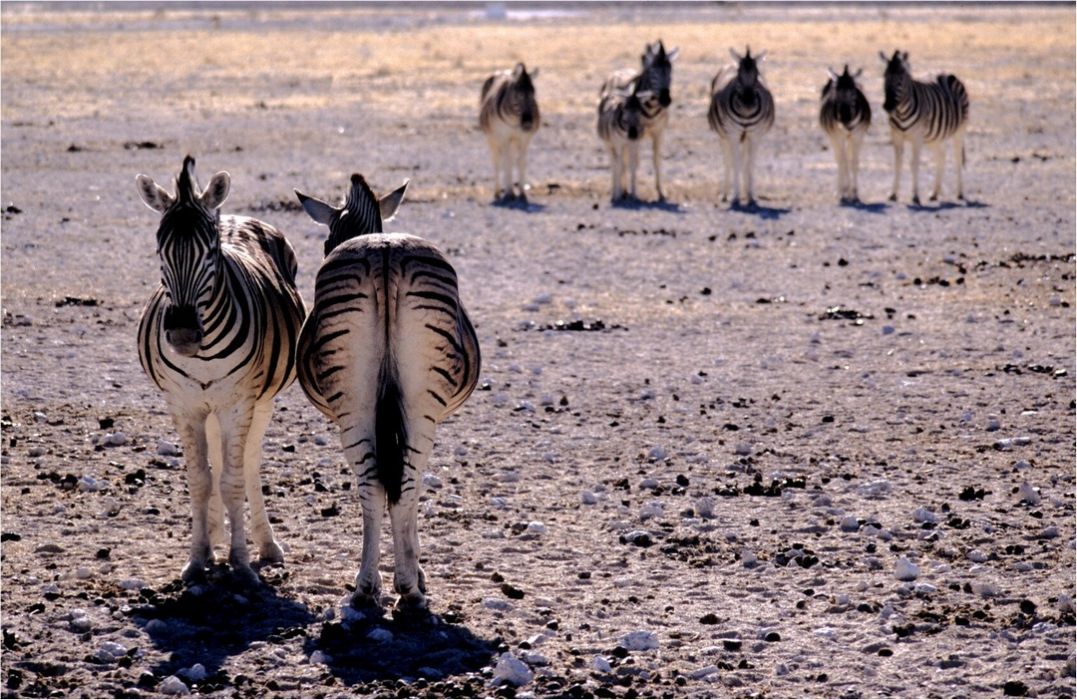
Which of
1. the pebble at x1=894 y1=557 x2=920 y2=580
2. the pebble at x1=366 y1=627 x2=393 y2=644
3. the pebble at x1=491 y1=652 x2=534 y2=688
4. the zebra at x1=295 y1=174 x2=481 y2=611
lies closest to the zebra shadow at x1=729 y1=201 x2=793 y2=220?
the pebble at x1=894 y1=557 x2=920 y2=580

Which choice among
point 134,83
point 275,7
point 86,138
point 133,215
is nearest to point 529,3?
point 275,7

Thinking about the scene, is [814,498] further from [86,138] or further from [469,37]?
[469,37]

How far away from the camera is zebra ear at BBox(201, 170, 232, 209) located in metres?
7.45

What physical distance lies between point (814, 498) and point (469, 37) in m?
55.7

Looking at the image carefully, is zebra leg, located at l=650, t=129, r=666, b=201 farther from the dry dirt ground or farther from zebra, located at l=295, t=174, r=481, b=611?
zebra, located at l=295, t=174, r=481, b=611

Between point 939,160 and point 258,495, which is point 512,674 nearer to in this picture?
point 258,495

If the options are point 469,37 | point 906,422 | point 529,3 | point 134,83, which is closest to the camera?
point 906,422

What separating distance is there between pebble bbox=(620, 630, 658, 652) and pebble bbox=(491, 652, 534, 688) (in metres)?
0.59

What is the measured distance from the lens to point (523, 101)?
78.8 feet

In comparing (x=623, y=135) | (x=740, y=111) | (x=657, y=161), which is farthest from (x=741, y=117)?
(x=623, y=135)

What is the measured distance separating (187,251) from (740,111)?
17367 millimetres

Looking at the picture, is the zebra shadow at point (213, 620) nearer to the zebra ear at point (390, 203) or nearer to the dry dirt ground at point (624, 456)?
the dry dirt ground at point (624, 456)

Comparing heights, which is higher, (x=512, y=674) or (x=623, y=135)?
(x=623, y=135)

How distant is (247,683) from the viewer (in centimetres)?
668
